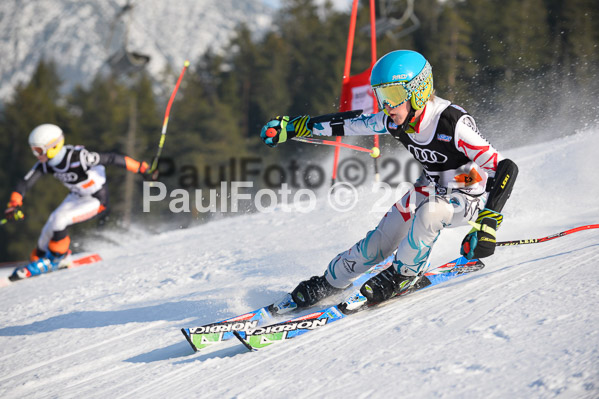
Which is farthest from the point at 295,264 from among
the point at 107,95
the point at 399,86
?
the point at 107,95

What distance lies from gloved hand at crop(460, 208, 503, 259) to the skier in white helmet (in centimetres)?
542

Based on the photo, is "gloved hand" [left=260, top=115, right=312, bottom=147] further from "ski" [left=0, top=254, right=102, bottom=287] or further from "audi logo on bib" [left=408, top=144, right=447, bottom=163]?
"ski" [left=0, top=254, right=102, bottom=287]

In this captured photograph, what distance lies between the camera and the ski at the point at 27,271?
7.00 m

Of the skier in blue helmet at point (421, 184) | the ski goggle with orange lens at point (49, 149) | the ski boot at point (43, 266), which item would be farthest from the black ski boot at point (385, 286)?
the ski boot at point (43, 266)

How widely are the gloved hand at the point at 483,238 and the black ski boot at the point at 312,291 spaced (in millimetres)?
1079

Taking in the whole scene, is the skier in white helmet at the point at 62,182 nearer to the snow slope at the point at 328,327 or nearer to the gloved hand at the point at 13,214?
the gloved hand at the point at 13,214

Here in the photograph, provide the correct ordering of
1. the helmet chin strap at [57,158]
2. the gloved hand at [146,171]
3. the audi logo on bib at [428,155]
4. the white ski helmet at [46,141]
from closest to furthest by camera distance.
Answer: the audi logo on bib at [428,155]
the white ski helmet at [46,141]
the helmet chin strap at [57,158]
the gloved hand at [146,171]

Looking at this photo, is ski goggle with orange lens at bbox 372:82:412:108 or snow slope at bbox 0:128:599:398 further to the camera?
ski goggle with orange lens at bbox 372:82:412:108

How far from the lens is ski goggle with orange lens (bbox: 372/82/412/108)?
3.20m

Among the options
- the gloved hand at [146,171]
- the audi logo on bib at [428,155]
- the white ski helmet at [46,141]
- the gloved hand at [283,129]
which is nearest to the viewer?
the audi logo on bib at [428,155]

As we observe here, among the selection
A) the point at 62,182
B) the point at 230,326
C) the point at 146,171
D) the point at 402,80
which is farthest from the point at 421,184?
the point at 62,182

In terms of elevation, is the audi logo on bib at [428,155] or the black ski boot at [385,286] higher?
the audi logo on bib at [428,155]

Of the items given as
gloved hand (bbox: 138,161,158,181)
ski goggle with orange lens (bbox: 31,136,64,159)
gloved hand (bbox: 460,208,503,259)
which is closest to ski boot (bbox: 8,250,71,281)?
ski goggle with orange lens (bbox: 31,136,64,159)

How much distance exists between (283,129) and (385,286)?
4.35 feet
